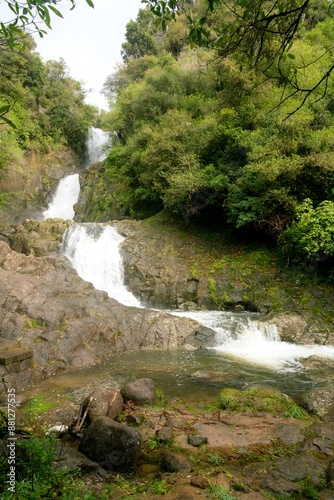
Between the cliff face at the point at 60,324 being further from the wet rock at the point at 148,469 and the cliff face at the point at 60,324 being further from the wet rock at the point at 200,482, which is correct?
the wet rock at the point at 200,482

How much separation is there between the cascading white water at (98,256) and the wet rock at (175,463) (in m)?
9.51

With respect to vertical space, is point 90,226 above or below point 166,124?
below

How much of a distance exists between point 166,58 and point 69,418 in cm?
2796

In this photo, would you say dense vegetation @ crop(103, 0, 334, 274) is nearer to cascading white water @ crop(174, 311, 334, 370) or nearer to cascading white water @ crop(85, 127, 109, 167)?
cascading white water @ crop(174, 311, 334, 370)

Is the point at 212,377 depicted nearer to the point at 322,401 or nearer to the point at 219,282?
the point at 322,401

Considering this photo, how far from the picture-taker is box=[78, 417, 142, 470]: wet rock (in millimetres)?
5051

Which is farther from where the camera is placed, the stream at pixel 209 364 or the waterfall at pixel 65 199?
the waterfall at pixel 65 199

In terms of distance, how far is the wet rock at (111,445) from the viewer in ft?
16.6

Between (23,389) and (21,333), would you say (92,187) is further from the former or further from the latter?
(23,389)

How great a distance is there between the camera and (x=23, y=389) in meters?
8.04

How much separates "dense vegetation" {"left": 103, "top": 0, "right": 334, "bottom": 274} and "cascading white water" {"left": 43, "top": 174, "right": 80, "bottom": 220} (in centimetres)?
381

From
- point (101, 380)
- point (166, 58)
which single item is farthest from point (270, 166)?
point (166, 58)

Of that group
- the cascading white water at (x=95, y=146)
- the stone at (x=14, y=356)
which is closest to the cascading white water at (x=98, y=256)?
the stone at (x=14, y=356)

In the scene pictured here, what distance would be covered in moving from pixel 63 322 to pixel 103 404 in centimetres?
477
